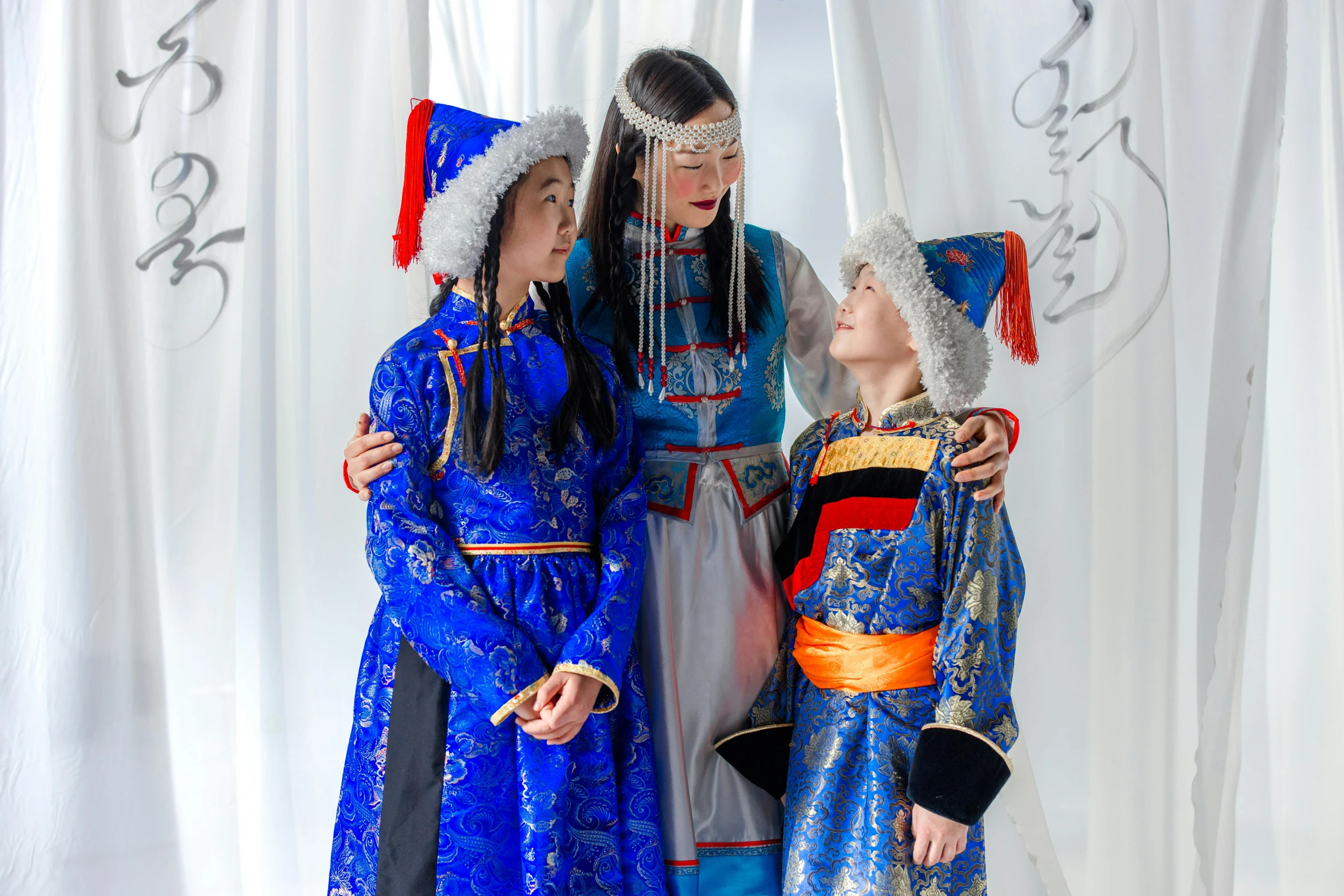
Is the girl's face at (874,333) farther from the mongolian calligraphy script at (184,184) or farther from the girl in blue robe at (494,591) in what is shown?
the mongolian calligraphy script at (184,184)

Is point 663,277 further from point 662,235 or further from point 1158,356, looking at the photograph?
point 1158,356

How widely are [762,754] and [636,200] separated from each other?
0.80 meters

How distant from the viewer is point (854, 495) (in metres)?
1.30

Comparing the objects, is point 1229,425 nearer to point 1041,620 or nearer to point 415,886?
point 1041,620

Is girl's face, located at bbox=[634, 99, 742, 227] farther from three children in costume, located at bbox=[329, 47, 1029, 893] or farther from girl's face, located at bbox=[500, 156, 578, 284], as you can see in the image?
girl's face, located at bbox=[500, 156, 578, 284]

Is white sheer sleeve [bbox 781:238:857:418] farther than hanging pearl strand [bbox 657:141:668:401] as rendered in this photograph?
Yes

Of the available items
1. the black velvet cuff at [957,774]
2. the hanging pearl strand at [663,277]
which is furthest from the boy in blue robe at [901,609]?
the hanging pearl strand at [663,277]

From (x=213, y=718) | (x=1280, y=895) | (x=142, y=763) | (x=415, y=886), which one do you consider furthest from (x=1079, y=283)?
(x=142, y=763)

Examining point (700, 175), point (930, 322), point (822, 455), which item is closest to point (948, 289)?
point (930, 322)

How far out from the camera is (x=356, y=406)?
1.94 m

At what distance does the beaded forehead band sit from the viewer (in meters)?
1.41

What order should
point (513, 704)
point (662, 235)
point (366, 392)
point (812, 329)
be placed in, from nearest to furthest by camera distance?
point (513, 704)
point (662, 235)
point (812, 329)
point (366, 392)

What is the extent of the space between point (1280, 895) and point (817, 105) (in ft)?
5.98

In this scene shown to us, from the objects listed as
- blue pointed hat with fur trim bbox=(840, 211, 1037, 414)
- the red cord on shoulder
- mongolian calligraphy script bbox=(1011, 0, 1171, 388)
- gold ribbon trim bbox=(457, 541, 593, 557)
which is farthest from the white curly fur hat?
mongolian calligraphy script bbox=(1011, 0, 1171, 388)
